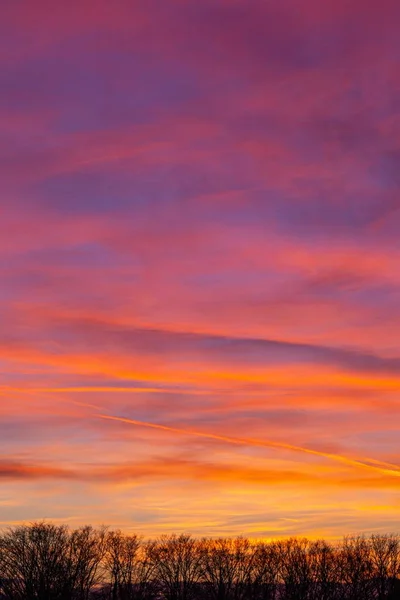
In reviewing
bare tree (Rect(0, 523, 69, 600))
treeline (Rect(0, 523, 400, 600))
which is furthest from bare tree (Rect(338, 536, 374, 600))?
bare tree (Rect(0, 523, 69, 600))

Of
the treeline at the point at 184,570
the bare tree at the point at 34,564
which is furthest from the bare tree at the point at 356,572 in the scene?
the bare tree at the point at 34,564

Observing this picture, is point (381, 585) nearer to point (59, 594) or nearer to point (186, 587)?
point (186, 587)

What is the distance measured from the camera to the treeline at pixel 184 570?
158375 millimetres

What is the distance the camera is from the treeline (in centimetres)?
15838

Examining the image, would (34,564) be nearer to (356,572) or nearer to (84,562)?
(84,562)

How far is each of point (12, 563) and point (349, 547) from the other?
72.4 meters

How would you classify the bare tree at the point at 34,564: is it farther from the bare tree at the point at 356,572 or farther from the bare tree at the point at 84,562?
the bare tree at the point at 356,572

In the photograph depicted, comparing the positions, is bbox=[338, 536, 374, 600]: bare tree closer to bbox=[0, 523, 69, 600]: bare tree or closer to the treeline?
the treeline

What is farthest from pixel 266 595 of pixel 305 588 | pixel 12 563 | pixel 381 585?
pixel 12 563

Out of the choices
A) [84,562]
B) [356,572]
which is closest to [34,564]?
[84,562]

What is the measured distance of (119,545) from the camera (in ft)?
622

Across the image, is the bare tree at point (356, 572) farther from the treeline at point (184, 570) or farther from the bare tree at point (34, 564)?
the bare tree at point (34, 564)

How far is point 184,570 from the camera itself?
19188 cm

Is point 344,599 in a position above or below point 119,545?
below
